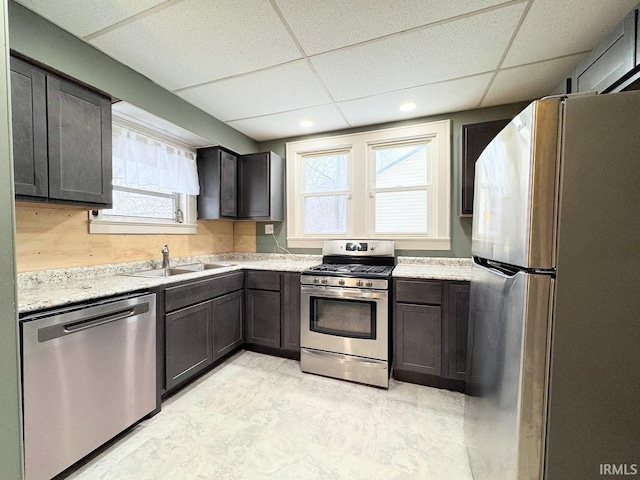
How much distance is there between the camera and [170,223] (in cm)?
274

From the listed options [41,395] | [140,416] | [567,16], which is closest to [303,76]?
[567,16]

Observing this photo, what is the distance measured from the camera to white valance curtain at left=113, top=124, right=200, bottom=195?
223 cm

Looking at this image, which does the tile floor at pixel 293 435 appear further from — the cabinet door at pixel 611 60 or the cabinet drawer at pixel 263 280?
→ the cabinet door at pixel 611 60

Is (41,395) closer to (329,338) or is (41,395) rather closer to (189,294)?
(189,294)

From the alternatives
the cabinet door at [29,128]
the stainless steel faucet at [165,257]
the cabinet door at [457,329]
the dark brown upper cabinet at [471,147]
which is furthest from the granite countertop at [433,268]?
the cabinet door at [29,128]

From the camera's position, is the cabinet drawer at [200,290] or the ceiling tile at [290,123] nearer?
the cabinet drawer at [200,290]

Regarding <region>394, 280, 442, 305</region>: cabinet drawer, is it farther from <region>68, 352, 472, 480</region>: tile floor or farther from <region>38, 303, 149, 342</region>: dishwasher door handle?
<region>38, 303, 149, 342</region>: dishwasher door handle

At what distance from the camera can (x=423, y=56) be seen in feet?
6.01

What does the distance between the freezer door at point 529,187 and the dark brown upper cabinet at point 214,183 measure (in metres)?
2.66

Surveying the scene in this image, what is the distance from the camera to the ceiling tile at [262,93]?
2.06m

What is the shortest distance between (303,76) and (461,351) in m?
2.51

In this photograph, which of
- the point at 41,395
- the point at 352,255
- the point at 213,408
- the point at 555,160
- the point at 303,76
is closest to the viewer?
the point at 555,160

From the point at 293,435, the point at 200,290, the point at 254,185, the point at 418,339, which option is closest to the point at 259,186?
the point at 254,185

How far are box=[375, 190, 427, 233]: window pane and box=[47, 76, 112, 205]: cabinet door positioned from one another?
2.49m
